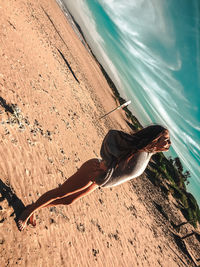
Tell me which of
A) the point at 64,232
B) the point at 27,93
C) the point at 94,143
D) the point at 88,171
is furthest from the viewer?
the point at 94,143

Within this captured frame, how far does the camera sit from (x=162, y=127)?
181cm

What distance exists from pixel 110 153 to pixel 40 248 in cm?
236

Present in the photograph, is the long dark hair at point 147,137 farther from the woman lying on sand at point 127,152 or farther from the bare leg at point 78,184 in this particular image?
the bare leg at point 78,184

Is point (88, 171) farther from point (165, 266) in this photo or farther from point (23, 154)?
point (165, 266)

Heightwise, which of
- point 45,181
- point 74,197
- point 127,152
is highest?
point 127,152

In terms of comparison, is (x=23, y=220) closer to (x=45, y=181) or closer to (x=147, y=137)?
(x=45, y=181)

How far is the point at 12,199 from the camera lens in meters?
3.07

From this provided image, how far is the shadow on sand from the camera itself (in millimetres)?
2963

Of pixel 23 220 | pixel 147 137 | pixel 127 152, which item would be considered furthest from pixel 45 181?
pixel 147 137

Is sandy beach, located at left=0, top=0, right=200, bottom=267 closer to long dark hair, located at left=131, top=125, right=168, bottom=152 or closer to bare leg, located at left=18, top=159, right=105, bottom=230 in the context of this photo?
bare leg, located at left=18, top=159, right=105, bottom=230

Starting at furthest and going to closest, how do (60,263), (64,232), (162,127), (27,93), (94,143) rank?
(94,143) < (27,93) < (64,232) < (60,263) < (162,127)

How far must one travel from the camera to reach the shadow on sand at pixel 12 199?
9.72ft

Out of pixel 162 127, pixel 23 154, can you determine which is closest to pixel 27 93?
pixel 23 154

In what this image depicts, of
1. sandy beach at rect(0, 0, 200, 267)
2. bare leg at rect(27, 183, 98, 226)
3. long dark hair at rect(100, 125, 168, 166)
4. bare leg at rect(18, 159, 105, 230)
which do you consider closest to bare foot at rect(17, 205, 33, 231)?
sandy beach at rect(0, 0, 200, 267)
